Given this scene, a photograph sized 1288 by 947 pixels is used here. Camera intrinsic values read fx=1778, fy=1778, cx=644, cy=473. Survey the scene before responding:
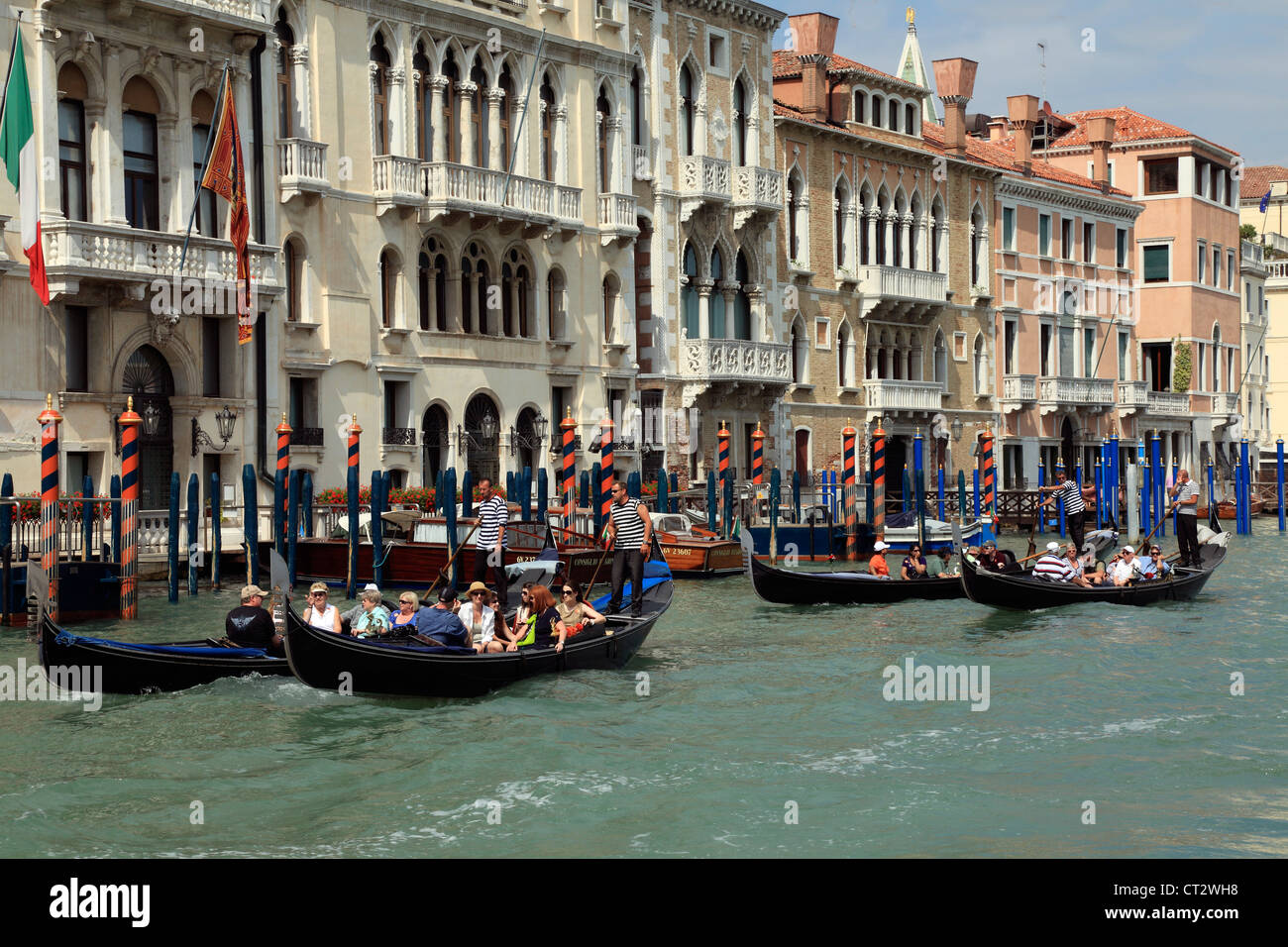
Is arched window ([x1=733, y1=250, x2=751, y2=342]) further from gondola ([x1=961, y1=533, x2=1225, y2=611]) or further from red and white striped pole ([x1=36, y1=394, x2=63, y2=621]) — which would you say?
red and white striped pole ([x1=36, y1=394, x2=63, y2=621])

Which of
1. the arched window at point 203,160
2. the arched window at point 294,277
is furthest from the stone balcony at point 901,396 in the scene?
the arched window at point 203,160

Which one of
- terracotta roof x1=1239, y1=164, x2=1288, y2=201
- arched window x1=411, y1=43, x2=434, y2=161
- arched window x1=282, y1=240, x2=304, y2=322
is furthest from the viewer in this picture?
terracotta roof x1=1239, y1=164, x2=1288, y2=201

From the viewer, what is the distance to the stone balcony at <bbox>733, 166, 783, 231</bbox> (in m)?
29.6

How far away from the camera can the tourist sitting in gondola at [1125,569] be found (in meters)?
18.6

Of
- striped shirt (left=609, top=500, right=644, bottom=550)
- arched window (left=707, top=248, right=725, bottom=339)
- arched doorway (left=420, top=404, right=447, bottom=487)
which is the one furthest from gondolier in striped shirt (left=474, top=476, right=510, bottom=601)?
arched window (left=707, top=248, right=725, bottom=339)

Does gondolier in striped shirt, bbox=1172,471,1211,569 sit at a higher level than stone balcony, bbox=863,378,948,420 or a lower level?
lower

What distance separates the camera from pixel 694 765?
33.3ft

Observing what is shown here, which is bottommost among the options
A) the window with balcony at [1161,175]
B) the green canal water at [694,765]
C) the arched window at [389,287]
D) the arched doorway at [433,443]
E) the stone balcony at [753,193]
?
the green canal water at [694,765]

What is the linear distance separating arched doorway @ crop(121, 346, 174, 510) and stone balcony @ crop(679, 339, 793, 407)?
9.90m

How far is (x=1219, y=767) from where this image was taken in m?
10.1

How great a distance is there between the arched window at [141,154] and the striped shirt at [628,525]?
25.5 feet

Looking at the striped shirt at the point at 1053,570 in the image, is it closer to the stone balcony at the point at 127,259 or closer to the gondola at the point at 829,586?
the gondola at the point at 829,586

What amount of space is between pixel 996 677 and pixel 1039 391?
26019 mm
